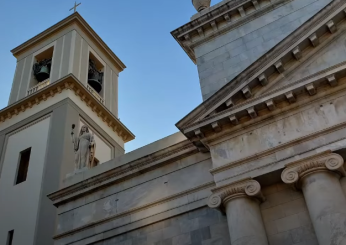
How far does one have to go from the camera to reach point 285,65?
43.7 ft

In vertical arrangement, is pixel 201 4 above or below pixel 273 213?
above

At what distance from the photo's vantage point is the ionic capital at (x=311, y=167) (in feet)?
36.2

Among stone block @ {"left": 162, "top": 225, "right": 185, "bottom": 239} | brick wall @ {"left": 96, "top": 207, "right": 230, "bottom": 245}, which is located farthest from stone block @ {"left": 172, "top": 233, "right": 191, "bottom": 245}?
stone block @ {"left": 162, "top": 225, "right": 185, "bottom": 239}

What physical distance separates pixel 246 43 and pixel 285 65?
4486 millimetres

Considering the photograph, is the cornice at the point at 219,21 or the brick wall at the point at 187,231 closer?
the brick wall at the point at 187,231

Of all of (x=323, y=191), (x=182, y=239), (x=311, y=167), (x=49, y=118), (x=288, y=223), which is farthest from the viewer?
(x=49, y=118)

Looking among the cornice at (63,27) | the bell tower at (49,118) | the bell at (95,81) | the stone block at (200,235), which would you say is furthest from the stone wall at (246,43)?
the cornice at (63,27)

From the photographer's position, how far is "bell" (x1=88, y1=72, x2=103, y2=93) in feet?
95.0

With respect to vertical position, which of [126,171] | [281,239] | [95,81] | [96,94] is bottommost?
[281,239]

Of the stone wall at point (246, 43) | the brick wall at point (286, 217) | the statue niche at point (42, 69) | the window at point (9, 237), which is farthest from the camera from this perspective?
the statue niche at point (42, 69)

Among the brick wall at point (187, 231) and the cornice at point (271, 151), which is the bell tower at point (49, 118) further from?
the cornice at point (271, 151)

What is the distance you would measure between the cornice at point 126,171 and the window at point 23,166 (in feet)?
25.2

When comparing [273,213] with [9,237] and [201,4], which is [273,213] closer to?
[201,4]

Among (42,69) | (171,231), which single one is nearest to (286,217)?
(171,231)
